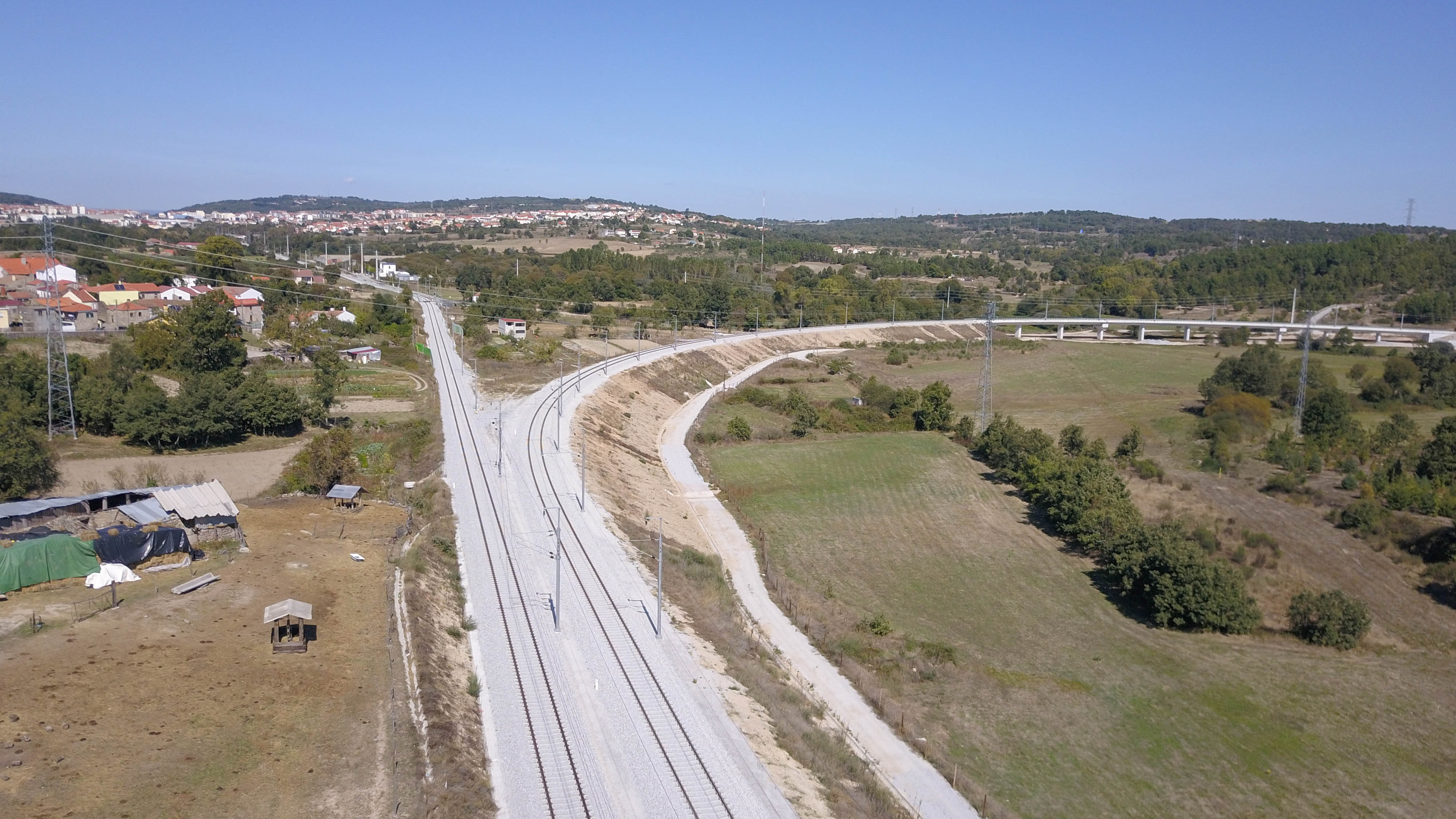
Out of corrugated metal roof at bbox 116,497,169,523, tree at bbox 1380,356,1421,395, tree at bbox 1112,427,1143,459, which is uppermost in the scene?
tree at bbox 1380,356,1421,395

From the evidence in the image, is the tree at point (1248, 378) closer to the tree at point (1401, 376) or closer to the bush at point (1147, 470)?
the tree at point (1401, 376)

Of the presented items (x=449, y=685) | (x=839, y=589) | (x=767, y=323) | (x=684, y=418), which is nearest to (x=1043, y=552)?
(x=839, y=589)

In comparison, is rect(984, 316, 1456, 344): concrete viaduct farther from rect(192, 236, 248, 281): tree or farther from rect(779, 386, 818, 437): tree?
rect(192, 236, 248, 281): tree

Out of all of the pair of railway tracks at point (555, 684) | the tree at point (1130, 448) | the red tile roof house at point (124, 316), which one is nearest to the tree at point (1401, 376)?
the tree at point (1130, 448)

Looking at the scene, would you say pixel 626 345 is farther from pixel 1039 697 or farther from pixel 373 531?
pixel 1039 697

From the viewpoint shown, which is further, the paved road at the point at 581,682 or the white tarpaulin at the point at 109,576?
the white tarpaulin at the point at 109,576

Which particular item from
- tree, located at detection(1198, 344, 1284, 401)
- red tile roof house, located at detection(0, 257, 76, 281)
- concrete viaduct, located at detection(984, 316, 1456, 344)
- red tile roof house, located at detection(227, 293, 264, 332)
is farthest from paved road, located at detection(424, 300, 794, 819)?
concrete viaduct, located at detection(984, 316, 1456, 344)
